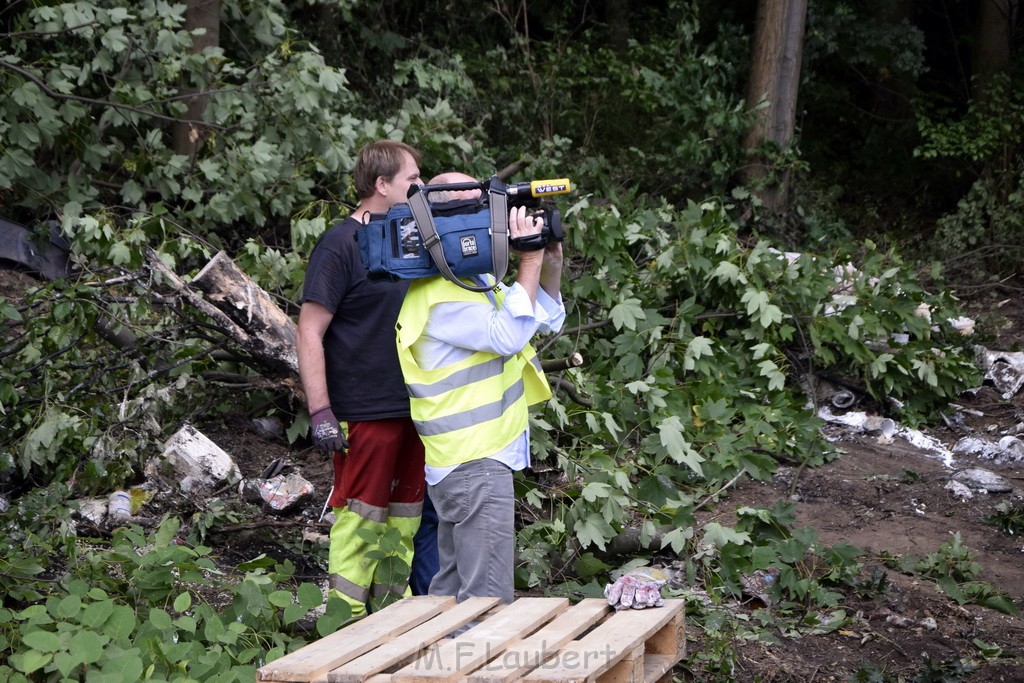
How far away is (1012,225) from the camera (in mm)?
8312

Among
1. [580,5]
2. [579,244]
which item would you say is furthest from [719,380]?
[580,5]

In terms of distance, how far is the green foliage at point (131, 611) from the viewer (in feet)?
9.09

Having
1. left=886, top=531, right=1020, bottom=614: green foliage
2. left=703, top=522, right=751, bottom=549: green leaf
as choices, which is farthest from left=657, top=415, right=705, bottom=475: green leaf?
left=886, top=531, right=1020, bottom=614: green foliage

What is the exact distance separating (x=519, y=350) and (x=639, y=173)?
5.93 meters

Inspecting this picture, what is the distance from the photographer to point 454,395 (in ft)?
9.35

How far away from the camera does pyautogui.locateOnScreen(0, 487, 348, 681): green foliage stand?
2771mm

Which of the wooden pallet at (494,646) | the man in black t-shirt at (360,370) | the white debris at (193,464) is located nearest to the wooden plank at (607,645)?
the wooden pallet at (494,646)

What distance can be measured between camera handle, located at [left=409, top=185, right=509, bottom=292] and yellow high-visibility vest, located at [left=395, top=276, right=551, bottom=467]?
94 mm

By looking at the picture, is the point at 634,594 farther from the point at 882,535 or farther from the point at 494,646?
the point at 882,535

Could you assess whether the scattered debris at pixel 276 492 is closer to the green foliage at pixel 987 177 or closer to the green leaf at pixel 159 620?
the green leaf at pixel 159 620

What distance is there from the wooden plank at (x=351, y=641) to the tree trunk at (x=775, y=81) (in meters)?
6.07

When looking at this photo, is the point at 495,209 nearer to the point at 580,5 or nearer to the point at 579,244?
the point at 579,244

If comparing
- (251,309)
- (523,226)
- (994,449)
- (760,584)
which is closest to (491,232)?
(523,226)

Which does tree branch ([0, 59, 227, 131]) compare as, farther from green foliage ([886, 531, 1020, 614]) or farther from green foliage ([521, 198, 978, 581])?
green foliage ([886, 531, 1020, 614])
